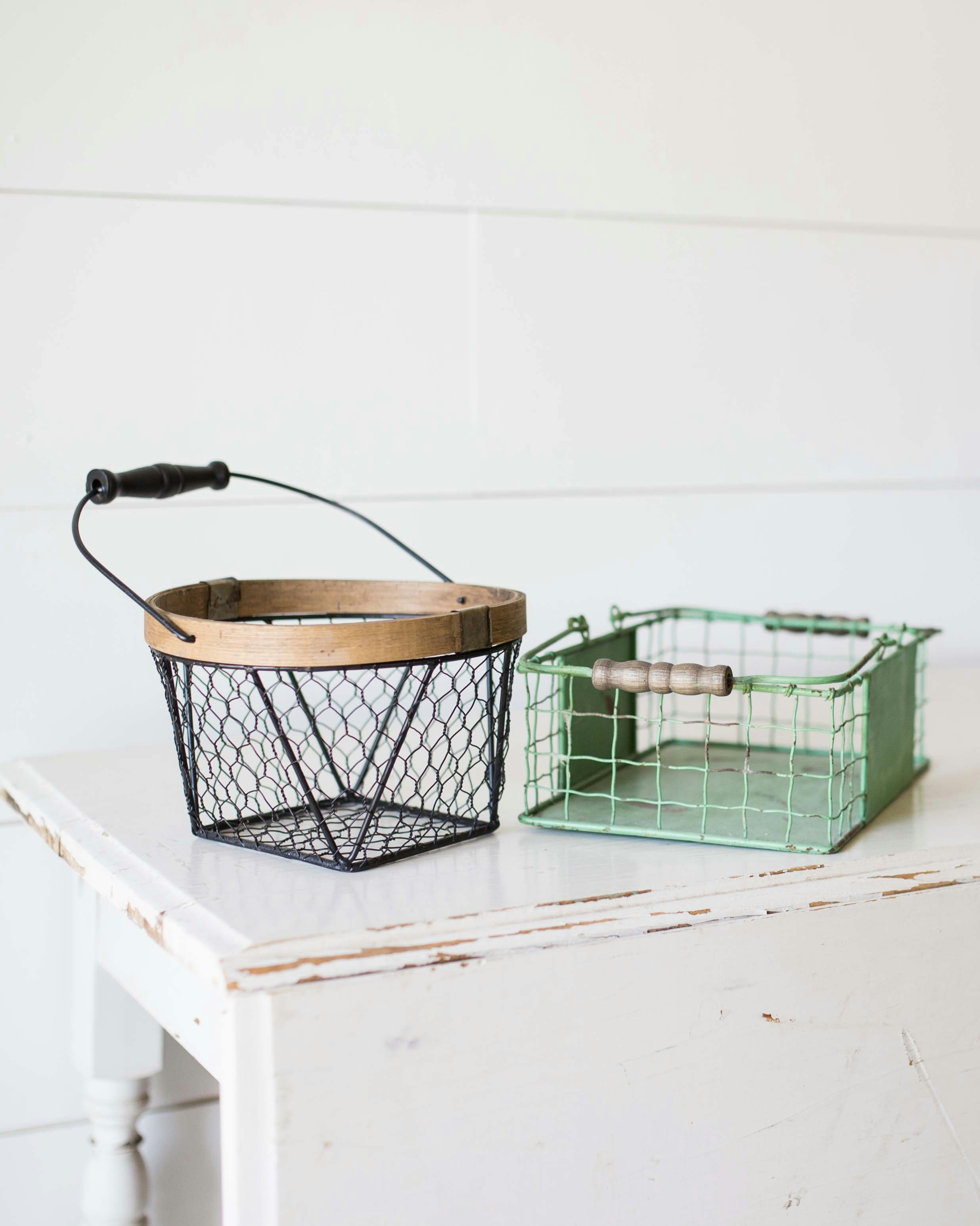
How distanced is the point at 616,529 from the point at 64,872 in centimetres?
60

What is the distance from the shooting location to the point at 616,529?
4.04 ft

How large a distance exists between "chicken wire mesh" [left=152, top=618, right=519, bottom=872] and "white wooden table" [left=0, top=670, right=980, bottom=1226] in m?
0.02

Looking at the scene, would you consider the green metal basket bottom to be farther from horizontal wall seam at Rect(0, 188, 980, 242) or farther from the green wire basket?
horizontal wall seam at Rect(0, 188, 980, 242)

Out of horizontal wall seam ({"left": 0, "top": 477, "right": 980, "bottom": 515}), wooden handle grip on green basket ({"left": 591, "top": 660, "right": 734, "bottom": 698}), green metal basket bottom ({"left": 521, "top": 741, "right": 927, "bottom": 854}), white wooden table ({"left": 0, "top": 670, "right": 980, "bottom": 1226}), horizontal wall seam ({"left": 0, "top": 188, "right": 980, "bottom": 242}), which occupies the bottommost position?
white wooden table ({"left": 0, "top": 670, "right": 980, "bottom": 1226})

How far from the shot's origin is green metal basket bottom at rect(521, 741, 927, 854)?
2.34 feet

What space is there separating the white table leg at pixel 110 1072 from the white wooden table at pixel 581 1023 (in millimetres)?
254

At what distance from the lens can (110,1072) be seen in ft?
3.27

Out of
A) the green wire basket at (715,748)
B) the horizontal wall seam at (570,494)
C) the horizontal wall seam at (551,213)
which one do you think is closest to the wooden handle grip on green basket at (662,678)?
the green wire basket at (715,748)

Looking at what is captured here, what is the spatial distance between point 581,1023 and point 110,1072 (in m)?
0.54

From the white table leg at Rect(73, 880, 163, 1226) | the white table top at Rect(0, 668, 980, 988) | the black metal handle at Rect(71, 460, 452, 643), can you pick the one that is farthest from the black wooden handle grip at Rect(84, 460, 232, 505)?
the white table leg at Rect(73, 880, 163, 1226)

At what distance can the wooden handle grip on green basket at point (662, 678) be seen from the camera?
659 mm

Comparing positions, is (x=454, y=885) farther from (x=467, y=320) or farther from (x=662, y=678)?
(x=467, y=320)

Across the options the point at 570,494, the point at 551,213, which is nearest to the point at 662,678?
the point at 570,494

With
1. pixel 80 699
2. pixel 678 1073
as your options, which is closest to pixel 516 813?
pixel 678 1073
